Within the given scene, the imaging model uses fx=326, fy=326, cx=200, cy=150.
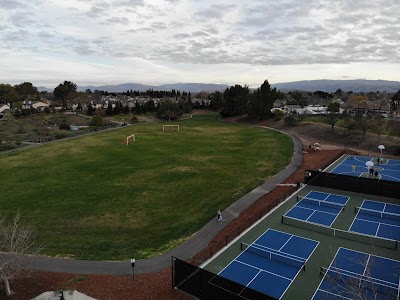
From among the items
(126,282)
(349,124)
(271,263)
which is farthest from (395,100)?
(126,282)

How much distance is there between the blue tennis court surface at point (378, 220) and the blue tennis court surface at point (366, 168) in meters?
10.7

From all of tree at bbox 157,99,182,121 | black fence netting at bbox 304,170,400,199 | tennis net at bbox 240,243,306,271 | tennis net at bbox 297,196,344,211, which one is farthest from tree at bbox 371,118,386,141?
tree at bbox 157,99,182,121

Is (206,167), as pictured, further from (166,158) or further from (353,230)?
(353,230)

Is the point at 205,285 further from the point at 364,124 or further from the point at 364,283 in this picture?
the point at 364,124

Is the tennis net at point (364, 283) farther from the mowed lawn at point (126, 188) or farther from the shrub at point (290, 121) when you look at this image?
the shrub at point (290, 121)

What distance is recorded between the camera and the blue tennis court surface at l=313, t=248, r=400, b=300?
1747cm

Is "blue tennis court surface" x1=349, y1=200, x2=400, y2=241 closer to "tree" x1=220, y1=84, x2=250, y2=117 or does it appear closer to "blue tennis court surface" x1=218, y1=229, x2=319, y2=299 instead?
"blue tennis court surface" x1=218, y1=229, x2=319, y2=299

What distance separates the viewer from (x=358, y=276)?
19.4 meters

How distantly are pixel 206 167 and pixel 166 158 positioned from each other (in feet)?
29.2

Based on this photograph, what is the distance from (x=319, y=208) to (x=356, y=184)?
654 cm

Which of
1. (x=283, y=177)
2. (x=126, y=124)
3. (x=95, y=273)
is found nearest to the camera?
(x=95, y=273)

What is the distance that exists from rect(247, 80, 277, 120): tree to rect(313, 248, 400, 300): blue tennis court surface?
253 feet

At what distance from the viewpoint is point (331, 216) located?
2834 cm

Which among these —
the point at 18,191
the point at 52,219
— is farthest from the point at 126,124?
the point at 52,219
